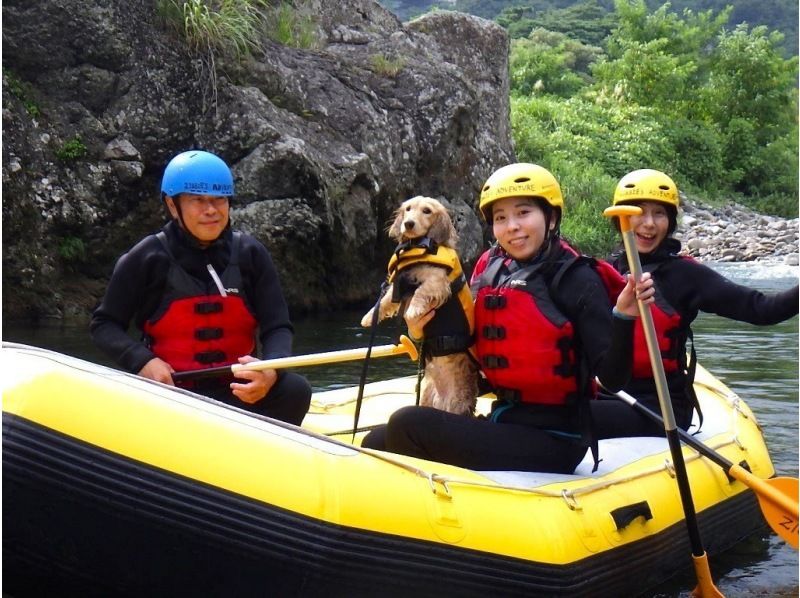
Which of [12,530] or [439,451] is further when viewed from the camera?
[439,451]

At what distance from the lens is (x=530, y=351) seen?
3.03 meters

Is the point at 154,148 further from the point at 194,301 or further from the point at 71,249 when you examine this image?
the point at 194,301

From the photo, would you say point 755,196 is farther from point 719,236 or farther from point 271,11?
point 271,11

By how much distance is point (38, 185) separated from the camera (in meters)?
8.25

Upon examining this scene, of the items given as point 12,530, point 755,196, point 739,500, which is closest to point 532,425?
point 739,500

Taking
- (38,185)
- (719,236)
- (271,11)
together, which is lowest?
(719,236)

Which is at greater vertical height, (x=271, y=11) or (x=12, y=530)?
(x=271, y=11)

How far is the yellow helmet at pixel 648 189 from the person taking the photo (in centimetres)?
378

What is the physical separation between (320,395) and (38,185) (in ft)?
14.9

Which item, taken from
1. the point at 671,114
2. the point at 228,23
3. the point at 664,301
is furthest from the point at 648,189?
the point at 671,114

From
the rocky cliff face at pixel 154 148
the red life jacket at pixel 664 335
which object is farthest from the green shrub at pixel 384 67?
the red life jacket at pixel 664 335

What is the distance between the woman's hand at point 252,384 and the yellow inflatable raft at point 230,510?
0.57 metres

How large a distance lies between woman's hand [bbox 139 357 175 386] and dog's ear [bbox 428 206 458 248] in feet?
3.19

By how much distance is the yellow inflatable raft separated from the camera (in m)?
2.34
